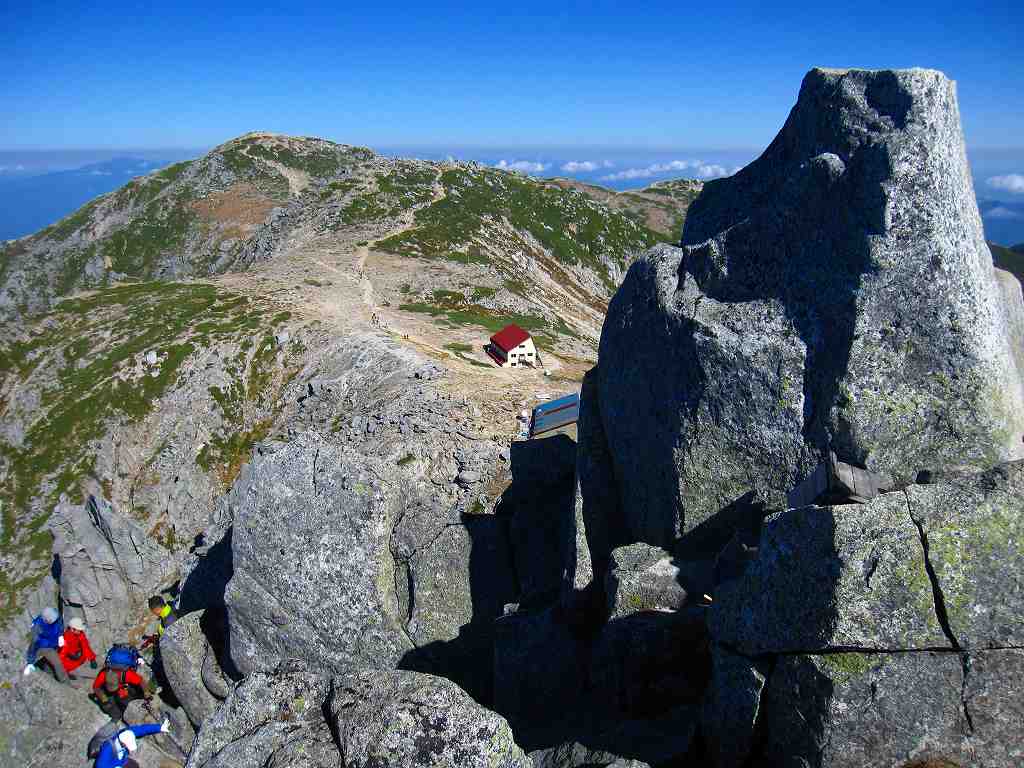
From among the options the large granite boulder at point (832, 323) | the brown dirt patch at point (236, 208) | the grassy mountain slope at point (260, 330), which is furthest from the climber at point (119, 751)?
the brown dirt patch at point (236, 208)

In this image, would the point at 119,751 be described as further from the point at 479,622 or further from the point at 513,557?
the point at 513,557

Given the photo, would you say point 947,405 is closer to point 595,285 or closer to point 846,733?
point 846,733

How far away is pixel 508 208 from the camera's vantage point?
4742 inches

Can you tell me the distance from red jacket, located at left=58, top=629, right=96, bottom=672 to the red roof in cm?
3283

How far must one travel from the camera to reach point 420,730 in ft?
31.4

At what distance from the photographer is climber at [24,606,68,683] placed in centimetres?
2091

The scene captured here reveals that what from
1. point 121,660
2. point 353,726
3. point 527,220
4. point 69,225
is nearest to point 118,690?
point 121,660

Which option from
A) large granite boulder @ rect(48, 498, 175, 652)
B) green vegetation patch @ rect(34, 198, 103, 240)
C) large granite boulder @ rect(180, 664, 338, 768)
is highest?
green vegetation patch @ rect(34, 198, 103, 240)

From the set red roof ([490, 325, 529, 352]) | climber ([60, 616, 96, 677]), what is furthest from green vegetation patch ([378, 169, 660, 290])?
climber ([60, 616, 96, 677])

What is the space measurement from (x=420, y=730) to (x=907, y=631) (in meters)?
7.44

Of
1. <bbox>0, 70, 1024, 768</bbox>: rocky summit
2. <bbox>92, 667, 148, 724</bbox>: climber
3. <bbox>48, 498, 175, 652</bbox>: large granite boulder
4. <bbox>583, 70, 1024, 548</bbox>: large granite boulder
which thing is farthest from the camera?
<bbox>48, 498, 175, 652</bbox>: large granite boulder

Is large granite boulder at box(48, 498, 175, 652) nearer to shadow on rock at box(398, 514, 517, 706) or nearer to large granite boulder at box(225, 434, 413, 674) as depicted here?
large granite boulder at box(225, 434, 413, 674)

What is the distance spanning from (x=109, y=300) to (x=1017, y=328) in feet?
269

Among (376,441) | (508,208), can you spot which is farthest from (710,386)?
(508,208)
